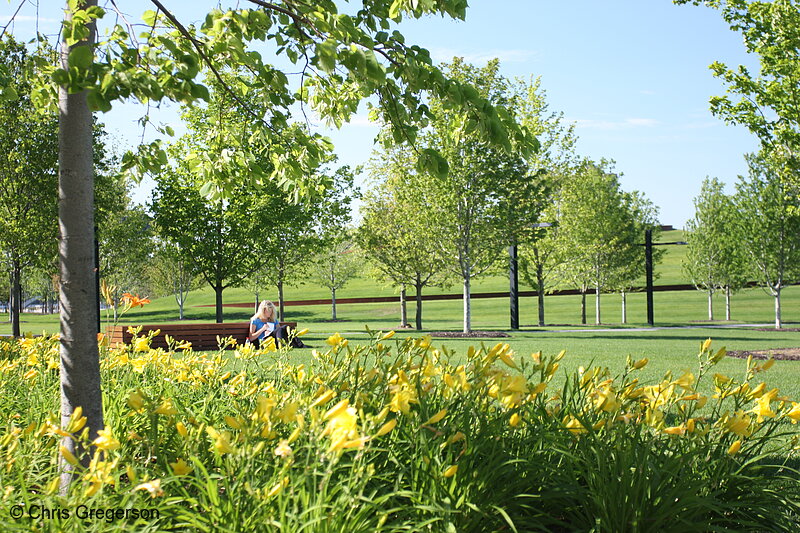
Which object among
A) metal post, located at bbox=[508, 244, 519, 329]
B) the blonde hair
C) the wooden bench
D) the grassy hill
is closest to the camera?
the blonde hair

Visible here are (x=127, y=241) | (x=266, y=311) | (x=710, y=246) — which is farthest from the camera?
(x=710, y=246)

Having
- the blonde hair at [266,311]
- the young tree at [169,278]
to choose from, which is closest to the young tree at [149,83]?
the blonde hair at [266,311]

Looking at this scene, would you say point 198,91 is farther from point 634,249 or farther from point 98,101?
point 634,249

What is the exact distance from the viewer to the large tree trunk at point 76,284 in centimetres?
283

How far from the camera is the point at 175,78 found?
9.32 feet

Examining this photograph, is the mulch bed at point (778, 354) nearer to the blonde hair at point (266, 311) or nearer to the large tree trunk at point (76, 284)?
the blonde hair at point (266, 311)

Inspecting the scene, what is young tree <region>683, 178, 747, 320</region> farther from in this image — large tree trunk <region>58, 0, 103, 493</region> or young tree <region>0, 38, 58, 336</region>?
large tree trunk <region>58, 0, 103, 493</region>

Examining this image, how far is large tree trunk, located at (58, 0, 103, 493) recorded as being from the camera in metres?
2.83

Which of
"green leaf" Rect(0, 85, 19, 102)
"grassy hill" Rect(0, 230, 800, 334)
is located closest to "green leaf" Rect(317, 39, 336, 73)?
"green leaf" Rect(0, 85, 19, 102)

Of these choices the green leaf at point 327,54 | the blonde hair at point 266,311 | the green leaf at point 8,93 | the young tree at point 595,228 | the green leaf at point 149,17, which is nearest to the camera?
the green leaf at point 327,54

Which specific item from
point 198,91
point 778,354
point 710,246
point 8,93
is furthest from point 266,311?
point 710,246

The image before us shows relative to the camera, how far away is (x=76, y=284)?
2.87 metres

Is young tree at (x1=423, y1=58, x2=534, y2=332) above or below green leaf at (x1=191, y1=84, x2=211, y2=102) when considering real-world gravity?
above

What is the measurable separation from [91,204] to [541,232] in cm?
2049
